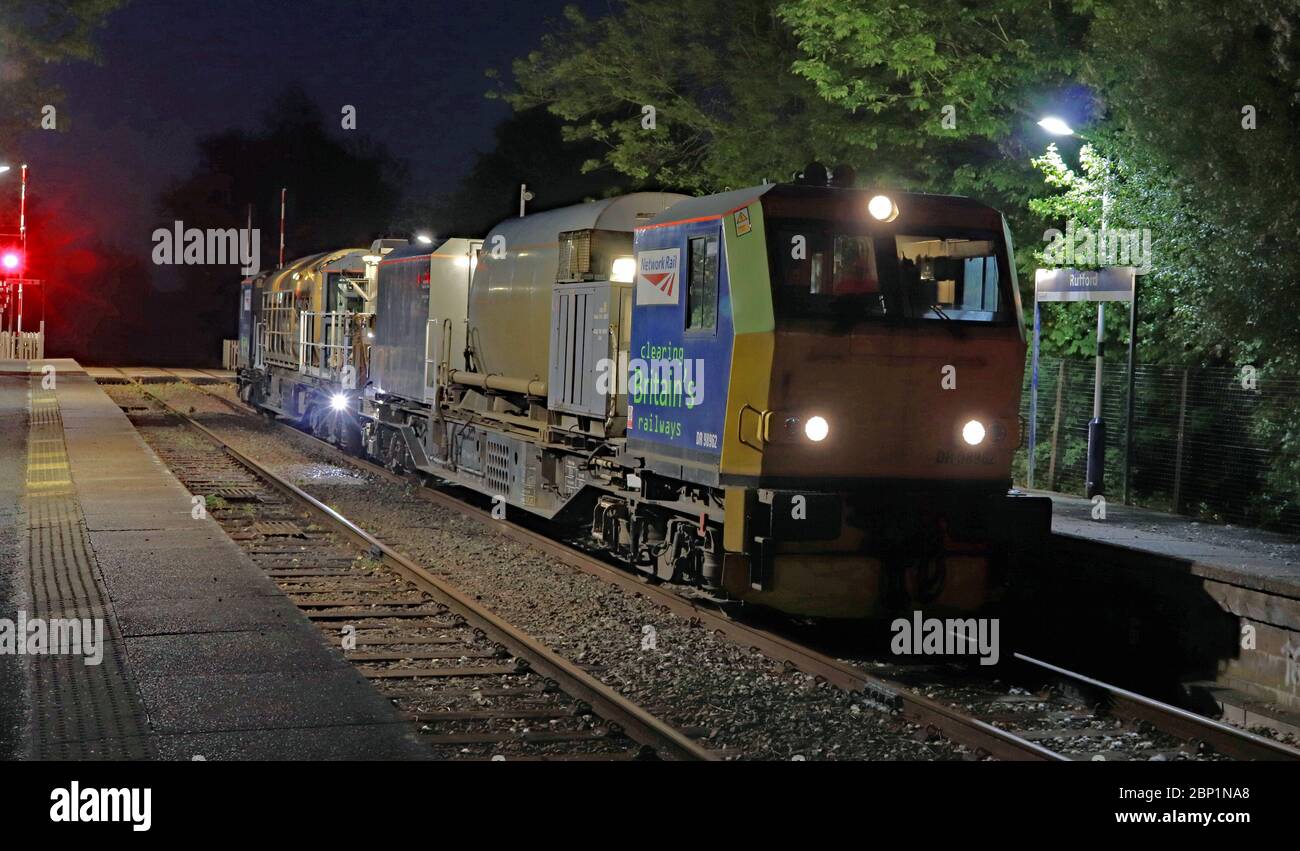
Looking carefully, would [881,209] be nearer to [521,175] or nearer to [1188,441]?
[1188,441]

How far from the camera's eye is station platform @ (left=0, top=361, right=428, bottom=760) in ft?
23.6

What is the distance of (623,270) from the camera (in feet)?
42.0

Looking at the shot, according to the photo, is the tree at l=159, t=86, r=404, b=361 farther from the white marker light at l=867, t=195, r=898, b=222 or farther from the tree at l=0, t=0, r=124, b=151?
the white marker light at l=867, t=195, r=898, b=222

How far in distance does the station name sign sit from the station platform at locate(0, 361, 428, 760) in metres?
9.88

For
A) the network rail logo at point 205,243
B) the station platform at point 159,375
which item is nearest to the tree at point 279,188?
the network rail logo at point 205,243

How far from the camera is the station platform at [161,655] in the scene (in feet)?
23.6

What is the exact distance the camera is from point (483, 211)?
2405 inches

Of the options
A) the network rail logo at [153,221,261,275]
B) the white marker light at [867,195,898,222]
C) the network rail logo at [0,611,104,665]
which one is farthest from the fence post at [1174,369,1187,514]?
the network rail logo at [153,221,261,275]

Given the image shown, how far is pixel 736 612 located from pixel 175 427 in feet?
71.7
